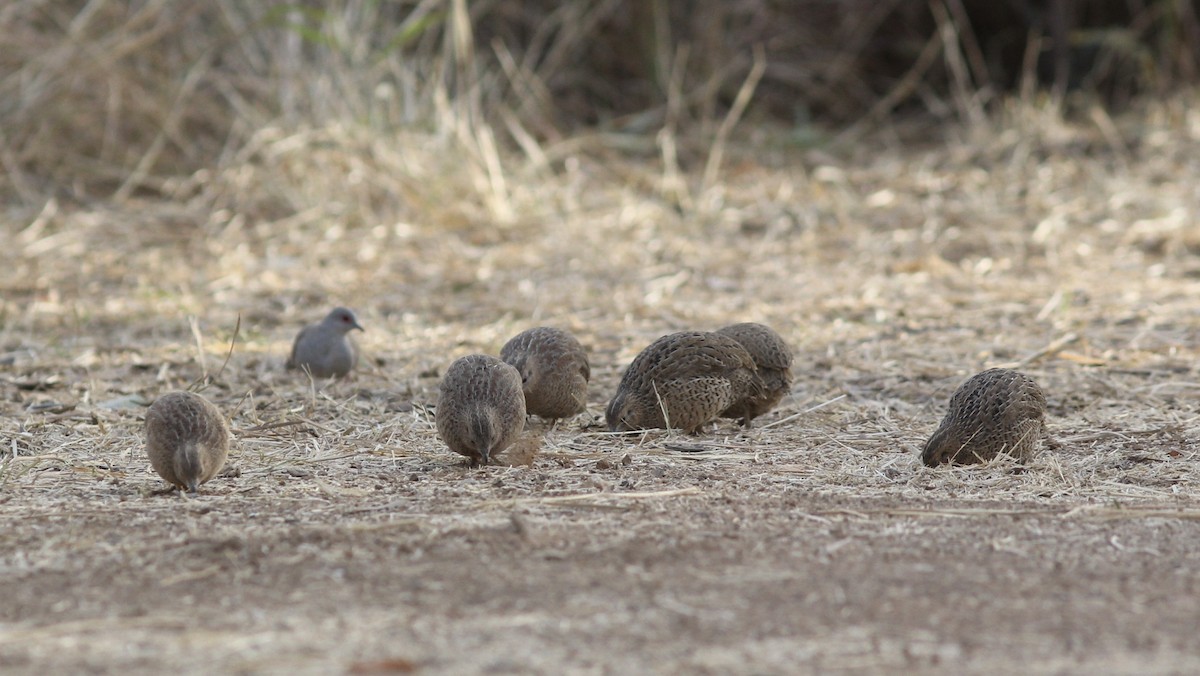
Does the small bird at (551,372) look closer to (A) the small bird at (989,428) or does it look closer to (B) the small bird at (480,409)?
(B) the small bird at (480,409)

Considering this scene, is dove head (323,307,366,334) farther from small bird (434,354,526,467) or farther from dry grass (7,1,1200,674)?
small bird (434,354,526,467)

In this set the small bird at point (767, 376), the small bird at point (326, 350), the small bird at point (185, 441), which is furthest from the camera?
the small bird at point (326, 350)

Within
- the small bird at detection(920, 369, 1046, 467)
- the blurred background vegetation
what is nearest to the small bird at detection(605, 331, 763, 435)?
the small bird at detection(920, 369, 1046, 467)

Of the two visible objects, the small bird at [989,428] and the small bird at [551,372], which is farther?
the small bird at [551,372]

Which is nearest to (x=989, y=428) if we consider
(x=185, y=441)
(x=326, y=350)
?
(x=185, y=441)

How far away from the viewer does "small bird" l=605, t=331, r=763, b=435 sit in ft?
18.3

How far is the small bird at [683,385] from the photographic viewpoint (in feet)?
18.3

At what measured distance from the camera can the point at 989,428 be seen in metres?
5.07

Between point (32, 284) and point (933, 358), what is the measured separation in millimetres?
5508

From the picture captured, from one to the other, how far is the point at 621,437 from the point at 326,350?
5.92 feet

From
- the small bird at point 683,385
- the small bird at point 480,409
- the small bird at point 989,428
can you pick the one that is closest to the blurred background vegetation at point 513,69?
the small bird at point 683,385

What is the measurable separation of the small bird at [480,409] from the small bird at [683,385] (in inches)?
21.8

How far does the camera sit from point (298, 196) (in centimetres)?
1077

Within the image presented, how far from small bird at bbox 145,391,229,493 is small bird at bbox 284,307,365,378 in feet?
6.34
